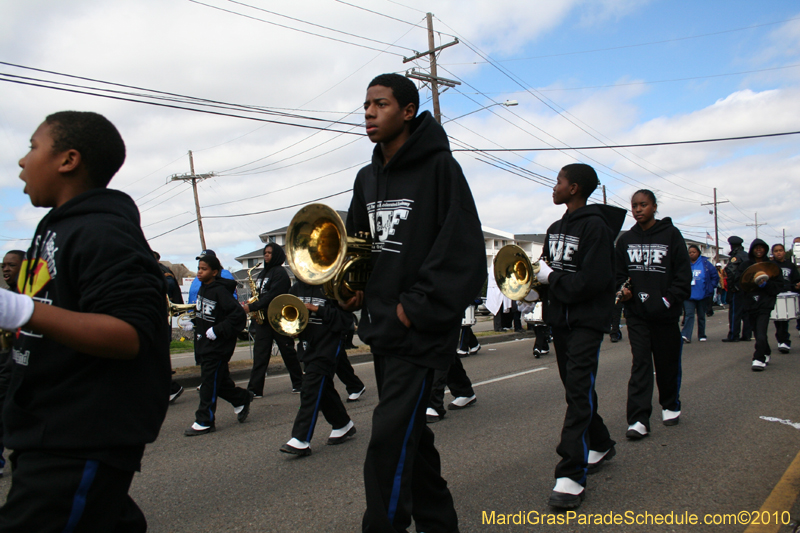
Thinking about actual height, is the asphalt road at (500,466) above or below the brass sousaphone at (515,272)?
below

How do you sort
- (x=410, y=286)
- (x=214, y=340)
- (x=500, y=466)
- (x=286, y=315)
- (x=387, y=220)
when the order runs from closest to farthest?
(x=410, y=286) → (x=387, y=220) → (x=500, y=466) → (x=214, y=340) → (x=286, y=315)

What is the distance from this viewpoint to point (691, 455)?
455 cm

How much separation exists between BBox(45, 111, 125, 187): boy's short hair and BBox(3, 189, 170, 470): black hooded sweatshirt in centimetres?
16

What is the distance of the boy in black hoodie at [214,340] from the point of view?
6023 millimetres

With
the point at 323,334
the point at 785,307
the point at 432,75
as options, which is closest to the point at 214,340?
the point at 323,334

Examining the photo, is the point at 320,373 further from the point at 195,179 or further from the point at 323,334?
the point at 195,179

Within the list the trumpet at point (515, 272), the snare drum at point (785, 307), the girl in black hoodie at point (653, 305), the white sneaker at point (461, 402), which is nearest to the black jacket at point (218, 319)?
the white sneaker at point (461, 402)

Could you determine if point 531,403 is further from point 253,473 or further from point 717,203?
point 717,203

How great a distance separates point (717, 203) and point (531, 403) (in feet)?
218

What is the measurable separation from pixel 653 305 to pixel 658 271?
0.36 m

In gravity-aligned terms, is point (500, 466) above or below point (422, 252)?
below

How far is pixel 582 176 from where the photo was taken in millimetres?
4305

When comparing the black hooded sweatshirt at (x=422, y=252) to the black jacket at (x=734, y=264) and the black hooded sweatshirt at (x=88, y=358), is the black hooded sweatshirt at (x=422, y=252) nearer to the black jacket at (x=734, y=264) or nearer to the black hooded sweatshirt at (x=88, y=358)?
the black hooded sweatshirt at (x=88, y=358)

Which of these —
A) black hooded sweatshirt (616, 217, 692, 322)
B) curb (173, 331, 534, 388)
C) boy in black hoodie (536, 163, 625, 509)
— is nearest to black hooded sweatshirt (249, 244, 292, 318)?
curb (173, 331, 534, 388)
